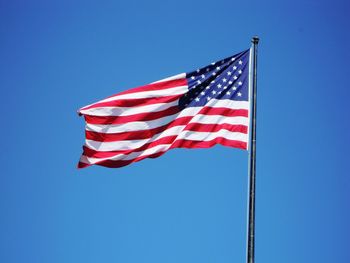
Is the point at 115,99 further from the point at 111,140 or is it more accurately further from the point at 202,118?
the point at 202,118

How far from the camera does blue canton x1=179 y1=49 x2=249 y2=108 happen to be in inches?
712

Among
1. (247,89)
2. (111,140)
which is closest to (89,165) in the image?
(111,140)

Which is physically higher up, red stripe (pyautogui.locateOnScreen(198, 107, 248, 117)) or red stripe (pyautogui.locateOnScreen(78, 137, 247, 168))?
red stripe (pyautogui.locateOnScreen(198, 107, 248, 117))

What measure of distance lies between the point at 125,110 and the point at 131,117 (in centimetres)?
32

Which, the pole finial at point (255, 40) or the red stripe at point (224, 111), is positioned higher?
the pole finial at point (255, 40)

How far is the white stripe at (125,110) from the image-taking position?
18.5 metres

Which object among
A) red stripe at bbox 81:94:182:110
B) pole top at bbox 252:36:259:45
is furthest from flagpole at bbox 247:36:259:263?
red stripe at bbox 81:94:182:110

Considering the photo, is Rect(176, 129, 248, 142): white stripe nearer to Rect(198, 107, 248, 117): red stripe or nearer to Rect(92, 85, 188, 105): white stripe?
Rect(198, 107, 248, 117): red stripe

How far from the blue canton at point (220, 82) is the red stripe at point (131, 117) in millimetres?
436

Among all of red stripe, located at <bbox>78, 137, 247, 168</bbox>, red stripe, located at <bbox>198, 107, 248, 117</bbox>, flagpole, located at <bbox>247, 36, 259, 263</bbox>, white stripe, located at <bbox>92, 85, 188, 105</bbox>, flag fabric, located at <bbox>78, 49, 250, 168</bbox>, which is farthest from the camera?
white stripe, located at <bbox>92, 85, 188, 105</bbox>

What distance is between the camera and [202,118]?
18.1 m

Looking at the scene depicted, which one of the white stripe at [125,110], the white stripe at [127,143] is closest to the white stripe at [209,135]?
the white stripe at [127,143]

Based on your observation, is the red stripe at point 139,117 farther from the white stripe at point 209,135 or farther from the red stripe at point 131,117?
the white stripe at point 209,135

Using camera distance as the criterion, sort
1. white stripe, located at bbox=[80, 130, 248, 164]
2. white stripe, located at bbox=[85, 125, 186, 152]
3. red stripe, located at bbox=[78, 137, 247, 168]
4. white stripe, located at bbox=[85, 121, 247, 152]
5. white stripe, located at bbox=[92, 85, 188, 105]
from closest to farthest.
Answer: red stripe, located at bbox=[78, 137, 247, 168], white stripe, located at bbox=[80, 130, 248, 164], white stripe, located at bbox=[85, 121, 247, 152], white stripe, located at bbox=[85, 125, 186, 152], white stripe, located at bbox=[92, 85, 188, 105]
